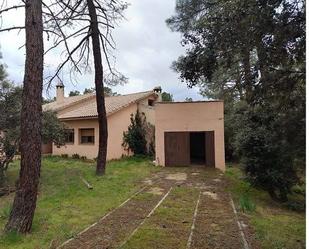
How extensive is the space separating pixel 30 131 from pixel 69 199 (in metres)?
4.15

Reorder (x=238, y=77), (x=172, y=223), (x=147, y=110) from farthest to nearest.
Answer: (x=147, y=110) < (x=172, y=223) < (x=238, y=77)

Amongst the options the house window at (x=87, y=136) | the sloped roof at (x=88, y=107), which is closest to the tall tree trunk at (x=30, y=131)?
the sloped roof at (x=88, y=107)

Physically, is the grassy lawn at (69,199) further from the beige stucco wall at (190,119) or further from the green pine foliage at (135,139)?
the green pine foliage at (135,139)

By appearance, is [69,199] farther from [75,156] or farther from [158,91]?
[158,91]

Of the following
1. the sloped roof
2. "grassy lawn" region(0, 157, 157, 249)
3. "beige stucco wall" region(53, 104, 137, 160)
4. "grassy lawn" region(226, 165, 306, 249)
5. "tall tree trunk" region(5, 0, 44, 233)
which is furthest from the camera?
the sloped roof

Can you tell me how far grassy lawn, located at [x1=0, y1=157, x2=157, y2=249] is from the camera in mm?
8500

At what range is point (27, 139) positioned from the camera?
8953 mm

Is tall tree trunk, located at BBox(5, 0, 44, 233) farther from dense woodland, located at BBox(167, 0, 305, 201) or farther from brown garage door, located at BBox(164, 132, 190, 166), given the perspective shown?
brown garage door, located at BBox(164, 132, 190, 166)

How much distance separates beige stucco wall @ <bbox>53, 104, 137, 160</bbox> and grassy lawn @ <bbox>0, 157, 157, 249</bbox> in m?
3.85

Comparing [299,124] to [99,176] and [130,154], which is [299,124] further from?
[130,154]

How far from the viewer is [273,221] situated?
9.55 m

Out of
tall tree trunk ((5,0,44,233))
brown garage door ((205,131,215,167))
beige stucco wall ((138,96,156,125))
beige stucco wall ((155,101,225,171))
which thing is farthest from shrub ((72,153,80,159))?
tall tree trunk ((5,0,44,233))

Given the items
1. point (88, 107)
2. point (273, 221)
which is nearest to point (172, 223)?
point (273, 221)

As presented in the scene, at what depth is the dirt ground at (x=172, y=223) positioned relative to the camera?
25.1 feet
